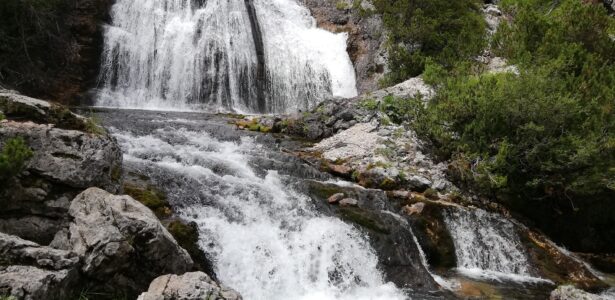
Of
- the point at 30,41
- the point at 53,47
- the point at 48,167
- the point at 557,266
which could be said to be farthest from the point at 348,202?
the point at 53,47

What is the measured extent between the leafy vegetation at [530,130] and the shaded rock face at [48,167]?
384 inches

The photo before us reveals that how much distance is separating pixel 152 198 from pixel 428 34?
17.1m

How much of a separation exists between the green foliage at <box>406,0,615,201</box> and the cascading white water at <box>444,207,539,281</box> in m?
1.32

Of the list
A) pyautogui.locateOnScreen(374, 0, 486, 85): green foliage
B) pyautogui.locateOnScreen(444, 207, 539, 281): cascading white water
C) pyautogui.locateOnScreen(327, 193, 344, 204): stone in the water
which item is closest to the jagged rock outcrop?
pyautogui.locateOnScreen(374, 0, 486, 85): green foliage

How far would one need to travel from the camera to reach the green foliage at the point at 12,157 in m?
5.62

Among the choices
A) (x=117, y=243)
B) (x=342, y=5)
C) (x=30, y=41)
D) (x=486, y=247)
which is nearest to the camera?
(x=117, y=243)

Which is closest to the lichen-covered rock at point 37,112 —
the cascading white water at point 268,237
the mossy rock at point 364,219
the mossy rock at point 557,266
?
the cascading white water at point 268,237

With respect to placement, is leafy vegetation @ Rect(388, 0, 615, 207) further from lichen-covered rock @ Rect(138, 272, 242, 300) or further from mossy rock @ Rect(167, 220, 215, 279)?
lichen-covered rock @ Rect(138, 272, 242, 300)

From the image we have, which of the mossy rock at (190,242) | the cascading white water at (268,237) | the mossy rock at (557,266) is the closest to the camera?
the mossy rock at (190,242)

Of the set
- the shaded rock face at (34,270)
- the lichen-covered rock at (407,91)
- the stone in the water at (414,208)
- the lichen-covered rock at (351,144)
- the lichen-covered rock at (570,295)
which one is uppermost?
the lichen-covered rock at (407,91)

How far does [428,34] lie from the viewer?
2144 cm

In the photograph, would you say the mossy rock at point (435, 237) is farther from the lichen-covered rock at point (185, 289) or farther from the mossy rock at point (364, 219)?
the lichen-covered rock at point (185, 289)

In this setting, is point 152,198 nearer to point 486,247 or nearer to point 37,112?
point 37,112

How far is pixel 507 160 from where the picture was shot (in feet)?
42.1
